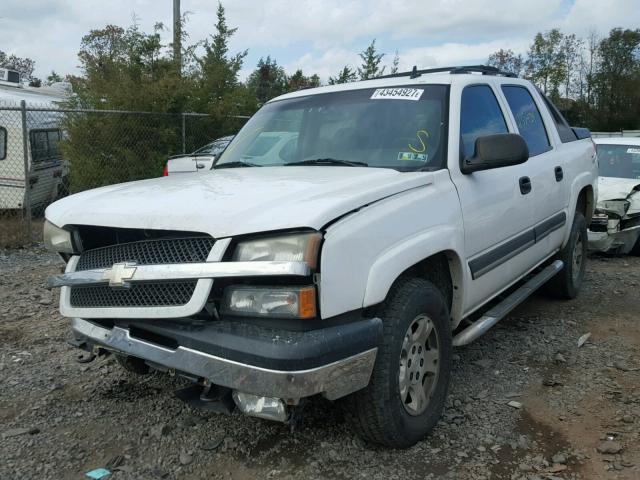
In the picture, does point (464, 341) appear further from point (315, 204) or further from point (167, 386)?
point (167, 386)

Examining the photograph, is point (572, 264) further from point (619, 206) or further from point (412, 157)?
point (412, 157)

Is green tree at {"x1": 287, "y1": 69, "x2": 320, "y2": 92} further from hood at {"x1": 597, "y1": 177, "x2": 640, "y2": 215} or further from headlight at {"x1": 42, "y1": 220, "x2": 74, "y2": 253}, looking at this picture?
headlight at {"x1": 42, "y1": 220, "x2": 74, "y2": 253}

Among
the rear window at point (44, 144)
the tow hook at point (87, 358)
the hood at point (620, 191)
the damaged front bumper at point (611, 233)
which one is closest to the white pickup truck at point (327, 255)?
the tow hook at point (87, 358)

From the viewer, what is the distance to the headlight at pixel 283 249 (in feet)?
7.55

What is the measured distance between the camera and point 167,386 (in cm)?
374

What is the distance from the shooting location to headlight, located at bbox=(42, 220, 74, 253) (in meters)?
2.96

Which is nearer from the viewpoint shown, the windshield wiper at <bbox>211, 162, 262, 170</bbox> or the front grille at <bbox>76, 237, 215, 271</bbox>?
the front grille at <bbox>76, 237, 215, 271</bbox>

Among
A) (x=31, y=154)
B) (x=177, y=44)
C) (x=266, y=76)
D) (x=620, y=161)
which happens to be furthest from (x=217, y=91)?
(x=266, y=76)

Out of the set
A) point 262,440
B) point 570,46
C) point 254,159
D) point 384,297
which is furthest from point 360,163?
point 570,46

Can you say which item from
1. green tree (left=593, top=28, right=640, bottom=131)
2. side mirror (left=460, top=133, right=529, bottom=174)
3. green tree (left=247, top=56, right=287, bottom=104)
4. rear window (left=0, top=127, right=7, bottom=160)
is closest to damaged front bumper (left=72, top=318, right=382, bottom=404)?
side mirror (left=460, top=133, right=529, bottom=174)

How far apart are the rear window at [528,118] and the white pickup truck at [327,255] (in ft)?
1.09

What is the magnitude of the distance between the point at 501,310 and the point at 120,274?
2.39 meters

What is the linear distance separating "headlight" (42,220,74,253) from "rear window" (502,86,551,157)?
3.12 metres

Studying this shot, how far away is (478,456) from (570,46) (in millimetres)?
50710
